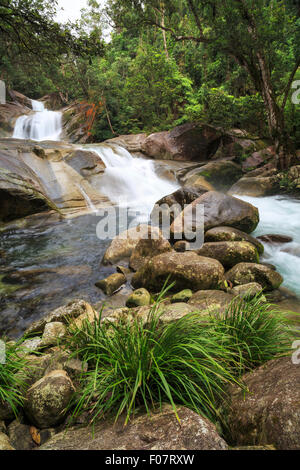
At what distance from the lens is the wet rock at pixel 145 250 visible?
562 cm

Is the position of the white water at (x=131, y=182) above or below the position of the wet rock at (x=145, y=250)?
above

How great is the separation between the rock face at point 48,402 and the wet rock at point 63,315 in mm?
1437

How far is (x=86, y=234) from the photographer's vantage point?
26.1 feet

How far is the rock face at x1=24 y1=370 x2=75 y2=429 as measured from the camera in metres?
1.85

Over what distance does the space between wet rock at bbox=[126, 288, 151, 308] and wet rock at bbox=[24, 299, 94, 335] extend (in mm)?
885

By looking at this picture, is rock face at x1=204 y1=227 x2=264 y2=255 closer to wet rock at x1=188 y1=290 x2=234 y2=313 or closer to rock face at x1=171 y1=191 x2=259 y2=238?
rock face at x1=171 y1=191 x2=259 y2=238

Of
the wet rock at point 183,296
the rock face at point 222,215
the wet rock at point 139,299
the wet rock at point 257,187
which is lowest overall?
the wet rock at point 139,299

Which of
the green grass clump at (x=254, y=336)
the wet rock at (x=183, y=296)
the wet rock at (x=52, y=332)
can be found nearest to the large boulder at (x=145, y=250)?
the wet rock at (x=183, y=296)

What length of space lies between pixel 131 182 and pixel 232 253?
8247 mm

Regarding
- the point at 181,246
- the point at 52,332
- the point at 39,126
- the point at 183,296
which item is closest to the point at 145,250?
the point at 181,246

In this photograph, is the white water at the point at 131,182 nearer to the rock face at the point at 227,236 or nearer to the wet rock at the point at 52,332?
the rock face at the point at 227,236

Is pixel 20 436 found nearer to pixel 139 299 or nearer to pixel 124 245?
pixel 139 299
